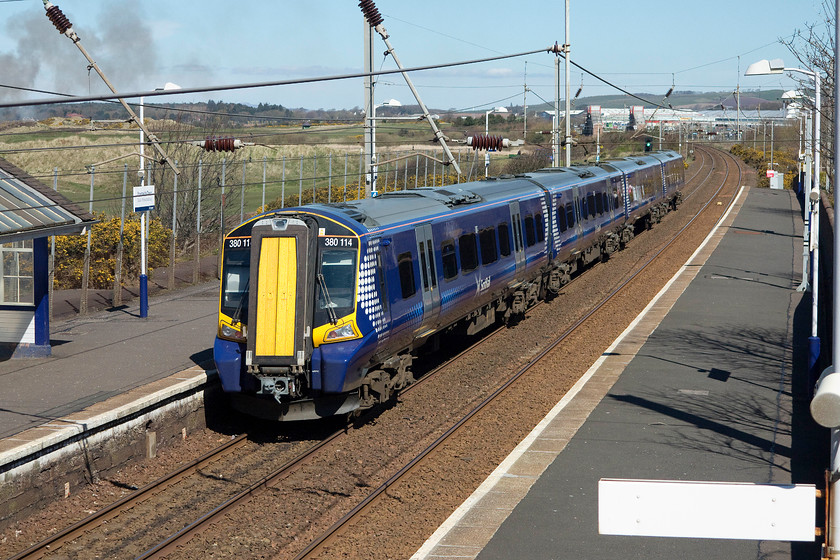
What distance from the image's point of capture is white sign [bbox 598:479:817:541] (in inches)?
167

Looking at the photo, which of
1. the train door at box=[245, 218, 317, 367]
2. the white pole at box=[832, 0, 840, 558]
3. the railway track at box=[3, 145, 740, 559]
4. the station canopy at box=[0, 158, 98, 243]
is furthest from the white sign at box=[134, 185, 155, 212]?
the white pole at box=[832, 0, 840, 558]

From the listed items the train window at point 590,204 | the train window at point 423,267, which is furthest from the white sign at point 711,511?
the train window at point 590,204

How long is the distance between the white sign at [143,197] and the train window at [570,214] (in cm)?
1119

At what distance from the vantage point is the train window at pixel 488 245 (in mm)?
17484

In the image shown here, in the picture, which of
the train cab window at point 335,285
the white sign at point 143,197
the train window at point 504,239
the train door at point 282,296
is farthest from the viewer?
the white sign at point 143,197

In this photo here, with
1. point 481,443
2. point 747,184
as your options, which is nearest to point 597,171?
point 481,443

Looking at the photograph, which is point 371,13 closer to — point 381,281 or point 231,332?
point 381,281

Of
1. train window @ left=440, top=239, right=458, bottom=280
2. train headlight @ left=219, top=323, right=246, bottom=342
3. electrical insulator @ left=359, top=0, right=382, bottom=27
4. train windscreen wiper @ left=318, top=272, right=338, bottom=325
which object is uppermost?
electrical insulator @ left=359, top=0, right=382, bottom=27

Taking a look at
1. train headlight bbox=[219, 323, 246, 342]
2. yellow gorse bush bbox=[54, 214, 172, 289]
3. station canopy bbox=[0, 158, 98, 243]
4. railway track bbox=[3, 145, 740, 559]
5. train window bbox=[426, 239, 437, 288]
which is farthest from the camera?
yellow gorse bush bbox=[54, 214, 172, 289]

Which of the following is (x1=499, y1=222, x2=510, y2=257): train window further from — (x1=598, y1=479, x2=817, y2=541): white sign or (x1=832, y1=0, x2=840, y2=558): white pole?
(x1=598, y1=479, x2=817, y2=541): white sign

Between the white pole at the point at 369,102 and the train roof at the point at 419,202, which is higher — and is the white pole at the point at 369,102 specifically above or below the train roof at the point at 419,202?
above

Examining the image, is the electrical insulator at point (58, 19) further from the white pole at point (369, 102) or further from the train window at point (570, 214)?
the train window at point (570, 214)

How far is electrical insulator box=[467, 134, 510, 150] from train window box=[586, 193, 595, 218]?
3298 millimetres

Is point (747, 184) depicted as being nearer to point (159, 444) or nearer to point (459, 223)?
point (459, 223)
